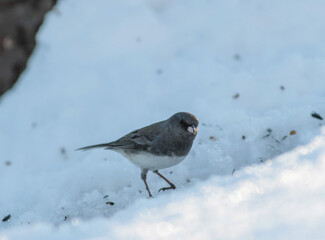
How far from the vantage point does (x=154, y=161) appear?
420 cm

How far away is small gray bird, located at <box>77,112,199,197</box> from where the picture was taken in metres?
4.20

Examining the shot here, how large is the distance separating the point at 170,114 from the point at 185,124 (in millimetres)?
1364

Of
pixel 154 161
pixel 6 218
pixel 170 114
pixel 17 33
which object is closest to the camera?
pixel 154 161

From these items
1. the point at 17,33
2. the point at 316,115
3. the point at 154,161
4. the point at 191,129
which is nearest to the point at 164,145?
the point at 154,161

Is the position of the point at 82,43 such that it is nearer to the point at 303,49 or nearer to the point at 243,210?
the point at 303,49

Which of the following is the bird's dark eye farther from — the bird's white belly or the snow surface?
the snow surface

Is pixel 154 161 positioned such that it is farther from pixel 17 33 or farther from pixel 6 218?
pixel 17 33

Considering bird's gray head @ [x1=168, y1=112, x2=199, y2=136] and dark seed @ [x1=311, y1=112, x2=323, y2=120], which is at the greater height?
bird's gray head @ [x1=168, y1=112, x2=199, y2=136]

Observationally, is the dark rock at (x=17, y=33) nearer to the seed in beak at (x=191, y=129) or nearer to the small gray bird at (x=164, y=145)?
the small gray bird at (x=164, y=145)

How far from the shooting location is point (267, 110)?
207 inches

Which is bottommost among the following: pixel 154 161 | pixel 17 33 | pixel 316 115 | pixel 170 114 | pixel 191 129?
pixel 170 114

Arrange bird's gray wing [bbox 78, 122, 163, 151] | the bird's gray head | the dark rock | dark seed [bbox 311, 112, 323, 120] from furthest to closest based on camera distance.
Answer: the dark rock → dark seed [bbox 311, 112, 323, 120] → bird's gray wing [bbox 78, 122, 163, 151] → the bird's gray head

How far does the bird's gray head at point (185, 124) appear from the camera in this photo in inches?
168

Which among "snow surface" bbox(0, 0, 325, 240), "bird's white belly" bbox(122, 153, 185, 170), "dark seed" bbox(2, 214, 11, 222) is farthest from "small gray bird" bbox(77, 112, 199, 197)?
"dark seed" bbox(2, 214, 11, 222)
